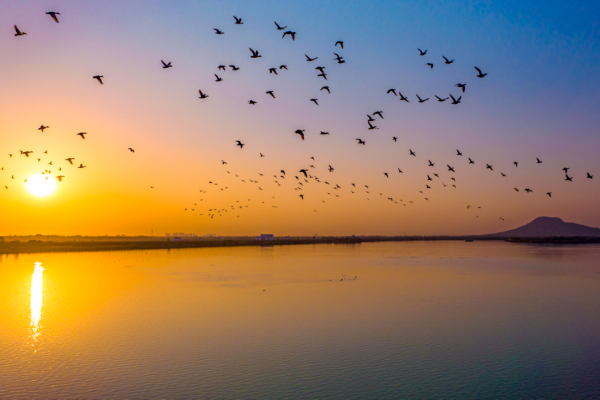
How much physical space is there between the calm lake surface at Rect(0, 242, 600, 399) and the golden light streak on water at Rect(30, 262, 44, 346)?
127 millimetres

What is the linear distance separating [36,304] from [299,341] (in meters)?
23.8

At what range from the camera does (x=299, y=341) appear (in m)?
24.3

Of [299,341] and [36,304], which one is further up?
[36,304]

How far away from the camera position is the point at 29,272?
58.6 meters

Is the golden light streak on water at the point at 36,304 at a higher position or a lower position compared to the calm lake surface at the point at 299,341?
higher

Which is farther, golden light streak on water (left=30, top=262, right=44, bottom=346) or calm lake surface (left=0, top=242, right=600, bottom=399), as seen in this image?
golden light streak on water (left=30, top=262, right=44, bottom=346)

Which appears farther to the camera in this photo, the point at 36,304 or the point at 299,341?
the point at 36,304

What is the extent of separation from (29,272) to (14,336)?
127 ft

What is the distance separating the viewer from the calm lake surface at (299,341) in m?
17.5

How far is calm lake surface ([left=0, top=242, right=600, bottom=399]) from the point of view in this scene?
1755cm

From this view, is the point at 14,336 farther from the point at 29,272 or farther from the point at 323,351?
the point at 29,272

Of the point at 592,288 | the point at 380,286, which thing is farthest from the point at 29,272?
the point at 592,288

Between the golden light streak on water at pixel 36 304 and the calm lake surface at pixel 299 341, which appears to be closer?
the calm lake surface at pixel 299 341

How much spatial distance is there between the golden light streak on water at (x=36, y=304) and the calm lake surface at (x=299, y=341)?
0.42ft
